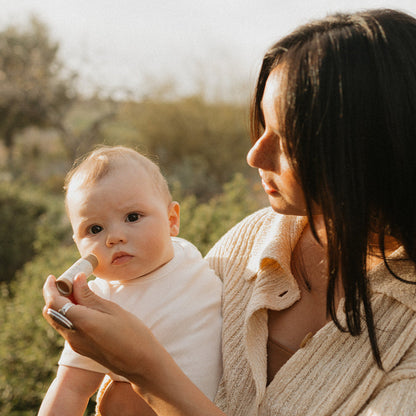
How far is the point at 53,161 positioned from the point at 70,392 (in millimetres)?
19273

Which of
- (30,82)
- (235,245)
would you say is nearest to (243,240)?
(235,245)

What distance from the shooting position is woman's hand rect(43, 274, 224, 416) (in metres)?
1.40

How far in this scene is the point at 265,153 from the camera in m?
1.53

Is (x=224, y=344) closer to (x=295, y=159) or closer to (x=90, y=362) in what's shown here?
(x=90, y=362)

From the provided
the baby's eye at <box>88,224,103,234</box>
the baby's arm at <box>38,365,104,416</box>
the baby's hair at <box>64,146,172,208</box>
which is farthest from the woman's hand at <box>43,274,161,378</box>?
the baby's hair at <box>64,146,172,208</box>

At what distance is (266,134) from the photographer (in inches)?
59.4

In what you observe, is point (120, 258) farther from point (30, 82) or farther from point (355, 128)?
point (30, 82)

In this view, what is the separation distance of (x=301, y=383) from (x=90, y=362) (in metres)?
0.69

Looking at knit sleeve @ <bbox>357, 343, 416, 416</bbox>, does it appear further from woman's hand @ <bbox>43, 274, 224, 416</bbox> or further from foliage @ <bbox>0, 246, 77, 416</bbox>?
foliage @ <bbox>0, 246, 77, 416</bbox>

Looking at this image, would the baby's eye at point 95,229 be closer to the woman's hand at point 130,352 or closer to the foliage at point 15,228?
the woman's hand at point 130,352

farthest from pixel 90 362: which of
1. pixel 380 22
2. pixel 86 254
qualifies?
pixel 380 22

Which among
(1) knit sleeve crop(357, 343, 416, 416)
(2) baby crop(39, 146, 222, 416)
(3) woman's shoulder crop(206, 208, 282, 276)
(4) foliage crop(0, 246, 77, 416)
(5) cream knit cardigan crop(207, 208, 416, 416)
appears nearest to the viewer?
(1) knit sleeve crop(357, 343, 416, 416)

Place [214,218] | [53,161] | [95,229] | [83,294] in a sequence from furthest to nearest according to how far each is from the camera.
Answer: [53,161] → [214,218] → [95,229] → [83,294]

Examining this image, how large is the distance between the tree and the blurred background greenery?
0.04 metres
